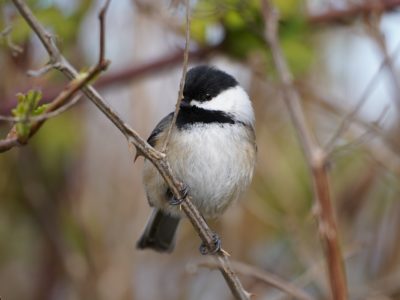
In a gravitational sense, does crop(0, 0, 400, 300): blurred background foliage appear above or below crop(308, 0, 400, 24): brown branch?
below

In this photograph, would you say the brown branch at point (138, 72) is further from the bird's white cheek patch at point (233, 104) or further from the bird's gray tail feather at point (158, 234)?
the bird's gray tail feather at point (158, 234)

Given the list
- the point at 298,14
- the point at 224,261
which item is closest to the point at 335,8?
the point at 298,14

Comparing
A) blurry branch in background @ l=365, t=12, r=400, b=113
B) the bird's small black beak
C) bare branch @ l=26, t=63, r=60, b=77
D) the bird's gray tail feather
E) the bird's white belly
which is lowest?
the bird's gray tail feather

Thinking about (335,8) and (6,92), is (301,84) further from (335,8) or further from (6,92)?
(6,92)

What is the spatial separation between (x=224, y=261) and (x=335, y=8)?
1614 mm

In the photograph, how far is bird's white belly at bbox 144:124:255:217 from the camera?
2576 mm

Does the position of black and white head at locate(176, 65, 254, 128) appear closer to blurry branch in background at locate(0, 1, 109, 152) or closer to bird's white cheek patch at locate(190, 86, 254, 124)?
bird's white cheek patch at locate(190, 86, 254, 124)

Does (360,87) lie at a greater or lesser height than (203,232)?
greater

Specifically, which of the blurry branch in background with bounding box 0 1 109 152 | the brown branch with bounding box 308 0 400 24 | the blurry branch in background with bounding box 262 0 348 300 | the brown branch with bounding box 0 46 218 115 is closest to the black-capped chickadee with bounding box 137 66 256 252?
the blurry branch in background with bounding box 262 0 348 300

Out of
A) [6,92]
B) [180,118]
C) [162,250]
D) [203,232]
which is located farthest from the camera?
[6,92]

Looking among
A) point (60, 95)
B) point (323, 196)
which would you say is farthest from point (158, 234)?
point (60, 95)

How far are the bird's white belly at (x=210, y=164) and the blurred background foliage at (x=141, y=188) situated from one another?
22.6 inches

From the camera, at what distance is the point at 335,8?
126 inches

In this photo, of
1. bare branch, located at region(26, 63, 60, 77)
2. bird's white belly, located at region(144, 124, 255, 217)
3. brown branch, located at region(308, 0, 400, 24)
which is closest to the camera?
bare branch, located at region(26, 63, 60, 77)
